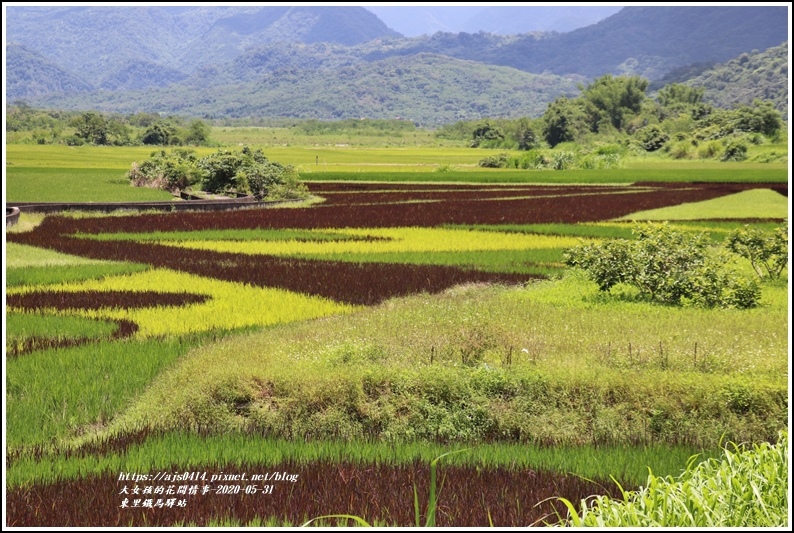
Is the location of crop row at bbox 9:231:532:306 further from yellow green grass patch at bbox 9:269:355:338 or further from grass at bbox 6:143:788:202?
grass at bbox 6:143:788:202

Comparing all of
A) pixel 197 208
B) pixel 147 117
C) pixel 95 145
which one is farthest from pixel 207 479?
pixel 147 117

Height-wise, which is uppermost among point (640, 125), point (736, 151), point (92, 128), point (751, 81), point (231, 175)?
point (751, 81)

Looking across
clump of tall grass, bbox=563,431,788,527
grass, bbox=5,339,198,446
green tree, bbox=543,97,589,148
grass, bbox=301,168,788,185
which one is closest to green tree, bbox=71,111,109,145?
grass, bbox=301,168,788,185

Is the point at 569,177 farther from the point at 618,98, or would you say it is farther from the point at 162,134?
the point at 618,98

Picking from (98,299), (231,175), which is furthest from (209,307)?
(231,175)

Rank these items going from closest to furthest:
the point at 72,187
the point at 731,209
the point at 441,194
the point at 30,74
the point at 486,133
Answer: the point at 731,209, the point at 72,187, the point at 441,194, the point at 486,133, the point at 30,74

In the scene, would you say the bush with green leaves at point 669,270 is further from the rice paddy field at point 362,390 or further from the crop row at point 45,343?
the crop row at point 45,343
